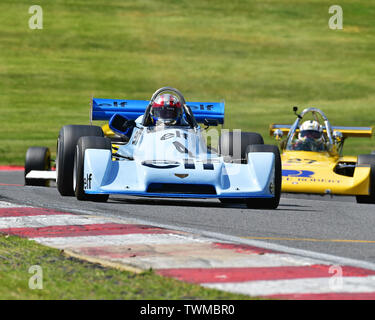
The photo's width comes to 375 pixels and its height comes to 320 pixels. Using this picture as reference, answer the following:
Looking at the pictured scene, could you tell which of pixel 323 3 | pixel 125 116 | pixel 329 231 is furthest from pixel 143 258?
pixel 323 3

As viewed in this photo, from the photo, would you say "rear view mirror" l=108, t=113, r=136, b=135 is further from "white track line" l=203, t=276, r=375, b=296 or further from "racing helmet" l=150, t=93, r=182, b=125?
"white track line" l=203, t=276, r=375, b=296

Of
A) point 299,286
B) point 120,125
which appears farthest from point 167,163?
point 299,286

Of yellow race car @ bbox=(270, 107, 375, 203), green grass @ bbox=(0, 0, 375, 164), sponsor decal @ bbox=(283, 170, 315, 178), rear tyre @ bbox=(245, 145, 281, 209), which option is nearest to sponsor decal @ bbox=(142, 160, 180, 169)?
rear tyre @ bbox=(245, 145, 281, 209)

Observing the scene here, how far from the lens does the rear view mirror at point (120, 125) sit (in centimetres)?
1055

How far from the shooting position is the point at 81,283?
461cm

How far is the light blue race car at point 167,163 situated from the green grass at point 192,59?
16.6m

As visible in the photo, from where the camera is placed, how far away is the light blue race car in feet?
28.6

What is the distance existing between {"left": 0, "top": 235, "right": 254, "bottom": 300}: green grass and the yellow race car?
6.19m

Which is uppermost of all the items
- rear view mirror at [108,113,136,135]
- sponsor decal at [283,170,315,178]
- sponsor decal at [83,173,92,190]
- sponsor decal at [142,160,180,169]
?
rear view mirror at [108,113,136,135]

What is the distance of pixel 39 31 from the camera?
45.0m

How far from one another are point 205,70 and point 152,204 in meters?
30.9
